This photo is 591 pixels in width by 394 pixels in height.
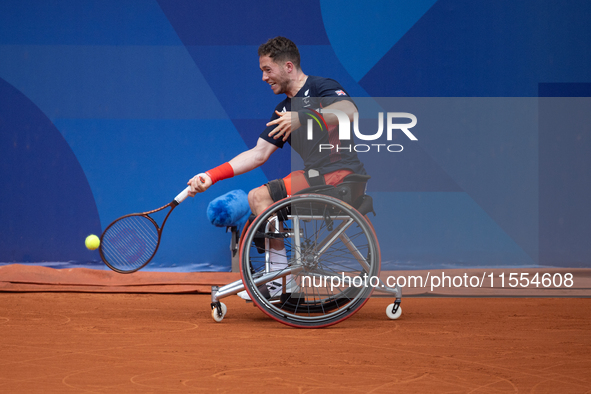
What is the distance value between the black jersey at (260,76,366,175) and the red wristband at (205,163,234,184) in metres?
0.31

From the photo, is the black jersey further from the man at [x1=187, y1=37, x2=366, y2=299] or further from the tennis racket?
the tennis racket

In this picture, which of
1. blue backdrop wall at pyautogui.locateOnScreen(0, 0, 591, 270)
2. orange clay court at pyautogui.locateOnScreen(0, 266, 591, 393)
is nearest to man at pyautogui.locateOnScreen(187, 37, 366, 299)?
orange clay court at pyautogui.locateOnScreen(0, 266, 591, 393)

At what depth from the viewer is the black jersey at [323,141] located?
7.64ft

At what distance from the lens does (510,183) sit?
4.15 metres

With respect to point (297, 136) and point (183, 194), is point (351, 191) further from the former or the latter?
point (183, 194)

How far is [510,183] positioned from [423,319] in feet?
6.99

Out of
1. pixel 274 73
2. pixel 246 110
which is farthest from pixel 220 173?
pixel 246 110

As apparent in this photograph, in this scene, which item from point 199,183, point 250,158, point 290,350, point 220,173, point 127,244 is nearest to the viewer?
point 290,350

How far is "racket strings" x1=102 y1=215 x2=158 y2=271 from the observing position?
2.67 metres

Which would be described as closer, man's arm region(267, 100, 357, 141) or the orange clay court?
the orange clay court

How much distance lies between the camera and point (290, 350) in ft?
5.74

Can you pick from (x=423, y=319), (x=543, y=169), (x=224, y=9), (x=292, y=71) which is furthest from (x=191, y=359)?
(x=543, y=169)

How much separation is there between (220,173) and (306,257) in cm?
56

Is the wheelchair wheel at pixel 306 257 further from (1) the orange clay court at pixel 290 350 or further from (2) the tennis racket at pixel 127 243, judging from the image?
(2) the tennis racket at pixel 127 243
